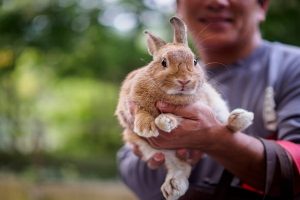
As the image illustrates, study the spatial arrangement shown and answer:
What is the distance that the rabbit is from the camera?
1.29 meters

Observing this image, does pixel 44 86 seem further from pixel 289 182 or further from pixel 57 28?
pixel 289 182

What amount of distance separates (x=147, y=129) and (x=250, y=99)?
526mm

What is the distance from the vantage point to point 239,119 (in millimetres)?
1372

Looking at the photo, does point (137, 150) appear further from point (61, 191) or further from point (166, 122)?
point (61, 191)

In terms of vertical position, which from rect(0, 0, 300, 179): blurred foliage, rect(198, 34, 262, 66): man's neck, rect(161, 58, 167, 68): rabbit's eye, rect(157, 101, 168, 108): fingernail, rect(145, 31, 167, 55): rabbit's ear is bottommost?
rect(0, 0, 300, 179): blurred foliage

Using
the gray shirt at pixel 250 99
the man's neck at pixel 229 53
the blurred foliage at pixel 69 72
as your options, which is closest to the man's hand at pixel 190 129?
the gray shirt at pixel 250 99

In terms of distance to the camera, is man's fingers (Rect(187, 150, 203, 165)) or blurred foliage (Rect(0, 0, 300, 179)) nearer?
man's fingers (Rect(187, 150, 203, 165))

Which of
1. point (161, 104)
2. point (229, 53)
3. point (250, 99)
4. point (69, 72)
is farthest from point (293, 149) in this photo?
point (69, 72)

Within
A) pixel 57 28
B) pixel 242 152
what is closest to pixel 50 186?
pixel 57 28

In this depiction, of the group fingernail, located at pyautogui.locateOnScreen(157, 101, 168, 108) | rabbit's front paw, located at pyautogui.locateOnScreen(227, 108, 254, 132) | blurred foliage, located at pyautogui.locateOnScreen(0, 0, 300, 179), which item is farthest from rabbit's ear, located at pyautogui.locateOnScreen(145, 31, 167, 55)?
blurred foliage, located at pyautogui.locateOnScreen(0, 0, 300, 179)

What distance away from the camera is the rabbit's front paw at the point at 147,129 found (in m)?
1.30

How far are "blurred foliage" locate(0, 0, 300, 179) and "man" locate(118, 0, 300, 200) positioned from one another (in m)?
1.34

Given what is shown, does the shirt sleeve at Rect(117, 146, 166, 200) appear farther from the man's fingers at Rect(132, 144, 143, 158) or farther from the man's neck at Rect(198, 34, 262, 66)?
the man's neck at Rect(198, 34, 262, 66)

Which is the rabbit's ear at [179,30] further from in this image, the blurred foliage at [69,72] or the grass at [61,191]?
the grass at [61,191]
